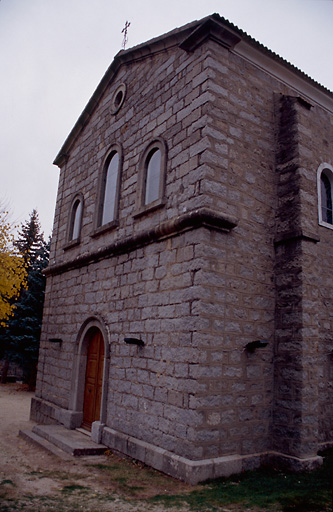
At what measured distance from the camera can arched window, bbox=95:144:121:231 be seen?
870cm

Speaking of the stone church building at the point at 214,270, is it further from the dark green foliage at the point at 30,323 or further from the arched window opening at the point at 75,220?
the dark green foliage at the point at 30,323

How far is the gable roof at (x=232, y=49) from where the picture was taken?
6.62 metres

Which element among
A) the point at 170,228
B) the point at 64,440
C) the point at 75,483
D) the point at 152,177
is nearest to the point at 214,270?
the point at 170,228

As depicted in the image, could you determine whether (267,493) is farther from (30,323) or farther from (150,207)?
(30,323)

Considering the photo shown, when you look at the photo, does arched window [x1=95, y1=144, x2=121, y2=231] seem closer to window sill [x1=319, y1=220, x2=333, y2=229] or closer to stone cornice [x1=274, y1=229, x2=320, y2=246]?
stone cornice [x1=274, y1=229, x2=320, y2=246]

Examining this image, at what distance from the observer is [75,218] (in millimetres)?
10641

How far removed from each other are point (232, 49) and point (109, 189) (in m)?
3.84

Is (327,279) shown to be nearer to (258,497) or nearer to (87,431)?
(258,497)

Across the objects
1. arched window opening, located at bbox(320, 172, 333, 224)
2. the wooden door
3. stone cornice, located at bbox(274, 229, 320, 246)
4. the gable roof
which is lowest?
the wooden door

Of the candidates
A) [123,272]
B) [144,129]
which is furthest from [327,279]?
[144,129]

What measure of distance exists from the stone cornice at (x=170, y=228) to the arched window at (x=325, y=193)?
7.95 ft

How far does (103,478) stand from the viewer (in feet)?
18.7

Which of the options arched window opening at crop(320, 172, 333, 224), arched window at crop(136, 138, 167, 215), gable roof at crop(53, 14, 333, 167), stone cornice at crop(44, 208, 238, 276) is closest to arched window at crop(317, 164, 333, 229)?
arched window opening at crop(320, 172, 333, 224)

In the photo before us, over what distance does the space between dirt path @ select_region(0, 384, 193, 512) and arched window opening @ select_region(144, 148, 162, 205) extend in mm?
4416
